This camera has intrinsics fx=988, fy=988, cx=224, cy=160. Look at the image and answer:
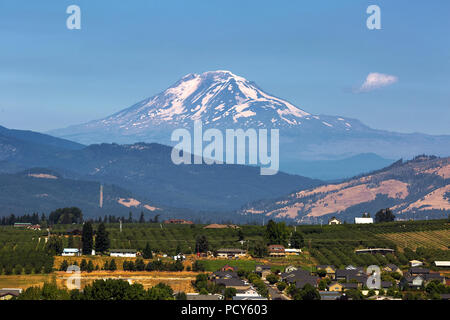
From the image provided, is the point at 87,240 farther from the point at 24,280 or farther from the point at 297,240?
the point at 297,240

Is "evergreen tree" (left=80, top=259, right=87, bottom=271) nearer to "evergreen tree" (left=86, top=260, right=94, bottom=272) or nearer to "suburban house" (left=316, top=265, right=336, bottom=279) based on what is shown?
"evergreen tree" (left=86, top=260, right=94, bottom=272)

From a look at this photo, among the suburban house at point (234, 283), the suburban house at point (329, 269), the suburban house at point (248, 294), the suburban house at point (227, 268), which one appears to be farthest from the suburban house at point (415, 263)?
the suburban house at point (248, 294)

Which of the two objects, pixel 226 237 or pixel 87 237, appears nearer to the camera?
pixel 87 237

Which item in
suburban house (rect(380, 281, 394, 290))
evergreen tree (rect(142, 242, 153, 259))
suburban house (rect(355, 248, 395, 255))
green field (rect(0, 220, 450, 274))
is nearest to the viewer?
suburban house (rect(380, 281, 394, 290))

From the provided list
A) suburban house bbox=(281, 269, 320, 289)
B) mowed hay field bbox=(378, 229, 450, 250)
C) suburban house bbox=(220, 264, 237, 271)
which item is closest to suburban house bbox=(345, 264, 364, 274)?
suburban house bbox=(281, 269, 320, 289)
